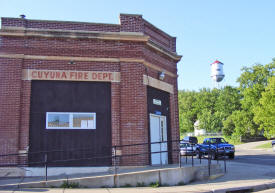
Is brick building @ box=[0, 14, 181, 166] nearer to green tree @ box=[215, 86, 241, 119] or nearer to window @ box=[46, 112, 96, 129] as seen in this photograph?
window @ box=[46, 112, 96, 129]

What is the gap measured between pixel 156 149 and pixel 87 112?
3.52 metres

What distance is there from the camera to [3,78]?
10.9 meters

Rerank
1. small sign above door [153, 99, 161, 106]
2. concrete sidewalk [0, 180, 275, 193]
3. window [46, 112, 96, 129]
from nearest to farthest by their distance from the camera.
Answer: concrete sidewalk [0, 180, 275, 193], window [46, 112, 96, 129], small sign above door [153, 99, 161, 106]

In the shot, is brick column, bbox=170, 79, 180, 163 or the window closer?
the window

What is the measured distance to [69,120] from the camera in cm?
1112

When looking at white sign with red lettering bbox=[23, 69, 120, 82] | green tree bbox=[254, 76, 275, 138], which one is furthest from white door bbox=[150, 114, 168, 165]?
green tree bbox=[254, 76, 275, 138]

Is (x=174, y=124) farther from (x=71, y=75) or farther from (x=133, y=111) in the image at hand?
(x=71, y=75)

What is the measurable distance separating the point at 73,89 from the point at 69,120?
3.88 ft

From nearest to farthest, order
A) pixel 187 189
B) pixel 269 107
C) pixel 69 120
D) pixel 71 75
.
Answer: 1. pixel 187 189
2. pixel 69 120
3. pixel 71 75
4. pixel 269 107

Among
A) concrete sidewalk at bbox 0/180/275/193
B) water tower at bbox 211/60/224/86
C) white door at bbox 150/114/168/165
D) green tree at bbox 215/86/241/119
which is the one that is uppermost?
green tree at bbox 215/86/241/119

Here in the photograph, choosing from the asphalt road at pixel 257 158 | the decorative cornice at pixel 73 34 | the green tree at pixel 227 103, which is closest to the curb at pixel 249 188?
the decorative cornice at pixel 73 34

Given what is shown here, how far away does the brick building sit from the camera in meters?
10.8

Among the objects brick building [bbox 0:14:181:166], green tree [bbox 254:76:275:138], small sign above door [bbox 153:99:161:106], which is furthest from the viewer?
green tree [bbox 254:76:275:138]

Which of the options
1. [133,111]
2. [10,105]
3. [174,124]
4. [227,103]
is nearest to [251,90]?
[227,103]
